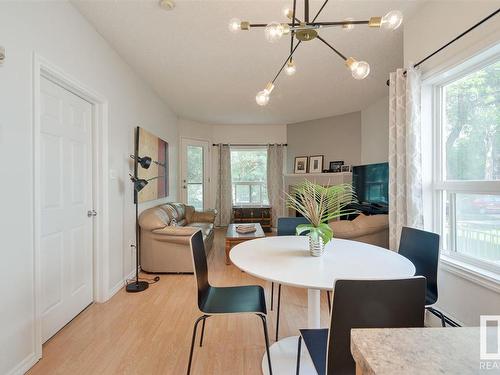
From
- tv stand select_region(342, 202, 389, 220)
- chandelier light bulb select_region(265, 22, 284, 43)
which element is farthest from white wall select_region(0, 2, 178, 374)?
tv stand select_region(342, 202, 389, 220)

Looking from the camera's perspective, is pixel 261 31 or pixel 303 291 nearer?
pixel 261 31

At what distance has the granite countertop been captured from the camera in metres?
0.49

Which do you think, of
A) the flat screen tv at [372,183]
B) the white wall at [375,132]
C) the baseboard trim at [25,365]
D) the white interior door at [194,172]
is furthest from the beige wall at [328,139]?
the baseboard trim at [25,365]

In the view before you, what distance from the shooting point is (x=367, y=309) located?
96 centimetres

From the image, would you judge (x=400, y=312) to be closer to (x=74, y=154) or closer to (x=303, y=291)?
(x=303, y=291)

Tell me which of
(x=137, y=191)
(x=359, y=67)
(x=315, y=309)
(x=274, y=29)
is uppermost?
(x=274, y=29)

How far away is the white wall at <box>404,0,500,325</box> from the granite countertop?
57.7 inches

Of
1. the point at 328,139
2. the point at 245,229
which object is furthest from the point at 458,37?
the point at 328,139

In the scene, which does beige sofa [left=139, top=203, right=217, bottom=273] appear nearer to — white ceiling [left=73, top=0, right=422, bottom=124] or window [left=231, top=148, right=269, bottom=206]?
white ceiling [left=73, top=0, right=422, bottom=124]

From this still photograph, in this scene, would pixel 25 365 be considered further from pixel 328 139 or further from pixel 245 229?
pixel 328 139

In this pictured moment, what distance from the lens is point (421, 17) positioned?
2.14m

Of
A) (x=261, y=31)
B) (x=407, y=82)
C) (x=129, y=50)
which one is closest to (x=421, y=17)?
(x=407, y=82)

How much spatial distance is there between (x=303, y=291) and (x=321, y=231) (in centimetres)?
156

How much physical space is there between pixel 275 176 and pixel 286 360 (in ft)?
16.1
